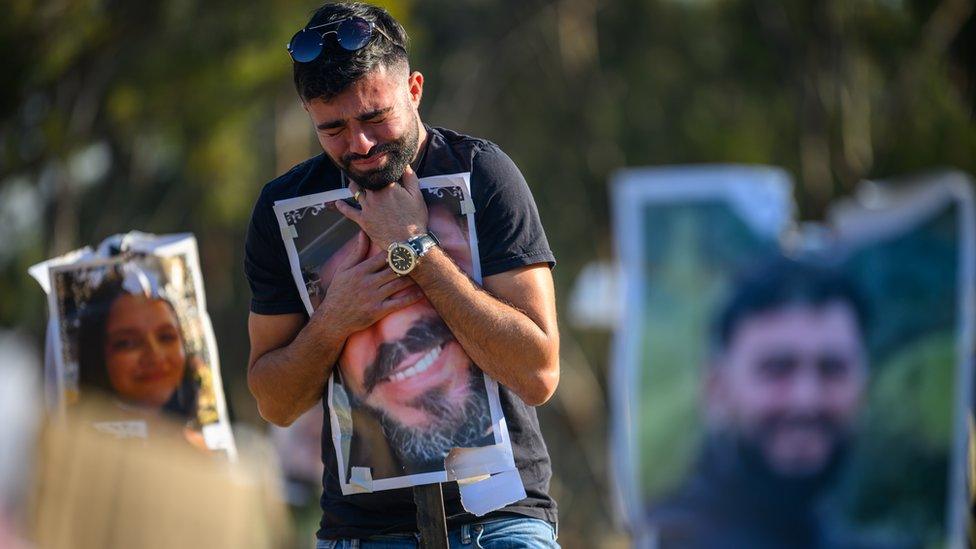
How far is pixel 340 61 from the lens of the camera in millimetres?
3227

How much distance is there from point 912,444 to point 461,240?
284 inches

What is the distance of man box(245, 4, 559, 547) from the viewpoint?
3.21 m

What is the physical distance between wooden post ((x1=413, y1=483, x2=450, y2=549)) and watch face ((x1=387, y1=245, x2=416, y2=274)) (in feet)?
1.64

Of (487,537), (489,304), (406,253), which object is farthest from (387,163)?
(487,537)

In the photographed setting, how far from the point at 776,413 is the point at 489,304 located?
736cm

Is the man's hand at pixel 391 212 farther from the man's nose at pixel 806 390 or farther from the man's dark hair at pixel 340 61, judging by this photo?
the man's nose at pixel 806 390

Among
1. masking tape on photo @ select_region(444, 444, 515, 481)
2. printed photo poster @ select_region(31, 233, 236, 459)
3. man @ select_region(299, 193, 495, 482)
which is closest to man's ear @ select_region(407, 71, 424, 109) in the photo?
man @ select_region(299, 193, 495, 482)

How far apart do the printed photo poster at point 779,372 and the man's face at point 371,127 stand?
6.95 metres

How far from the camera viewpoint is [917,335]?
975cm

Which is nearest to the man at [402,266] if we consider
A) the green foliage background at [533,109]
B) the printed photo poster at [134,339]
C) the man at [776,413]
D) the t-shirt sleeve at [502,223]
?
the t-shirt sleeve at [502,223]

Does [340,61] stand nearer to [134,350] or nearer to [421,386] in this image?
[421,386]

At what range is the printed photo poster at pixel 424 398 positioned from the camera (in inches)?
129

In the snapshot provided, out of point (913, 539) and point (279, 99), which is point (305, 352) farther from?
point (279, 99)

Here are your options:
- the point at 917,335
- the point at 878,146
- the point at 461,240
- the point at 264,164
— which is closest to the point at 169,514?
the point at 461,240
